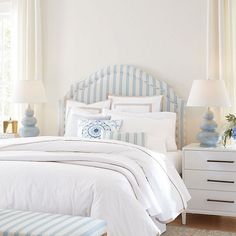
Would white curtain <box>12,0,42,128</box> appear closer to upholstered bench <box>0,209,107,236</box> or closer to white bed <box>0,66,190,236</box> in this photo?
white bed <box>0,66,190,236</box>

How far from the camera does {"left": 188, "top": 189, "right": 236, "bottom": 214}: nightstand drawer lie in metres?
3.77

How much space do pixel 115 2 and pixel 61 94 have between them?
116 centimetres

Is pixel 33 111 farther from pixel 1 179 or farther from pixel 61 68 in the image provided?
pixel 1 179

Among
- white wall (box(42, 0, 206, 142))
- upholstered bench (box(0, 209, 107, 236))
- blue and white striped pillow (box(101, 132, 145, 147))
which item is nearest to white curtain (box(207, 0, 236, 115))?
white wall (box(42, 0, 206, 142))

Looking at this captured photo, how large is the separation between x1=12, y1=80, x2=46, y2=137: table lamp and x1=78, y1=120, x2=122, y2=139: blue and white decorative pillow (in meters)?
0.79

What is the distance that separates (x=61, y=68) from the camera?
16.6 ft

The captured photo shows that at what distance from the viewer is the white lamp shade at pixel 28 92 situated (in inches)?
181

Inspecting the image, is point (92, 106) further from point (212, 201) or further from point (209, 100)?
point (212, 201)

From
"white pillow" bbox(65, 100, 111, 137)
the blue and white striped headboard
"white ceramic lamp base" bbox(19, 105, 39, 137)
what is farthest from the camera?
"white ceramic lamp base" bbox(19, 105, 39, 137)

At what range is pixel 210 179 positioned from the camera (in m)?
3.82

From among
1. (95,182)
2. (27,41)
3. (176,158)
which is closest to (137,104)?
(176,158)

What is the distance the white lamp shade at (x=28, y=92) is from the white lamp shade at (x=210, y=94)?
1594mm

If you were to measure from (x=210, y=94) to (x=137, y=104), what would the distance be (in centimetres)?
81

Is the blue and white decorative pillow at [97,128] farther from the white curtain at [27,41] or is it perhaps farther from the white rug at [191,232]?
the white curtain at [27,41]
